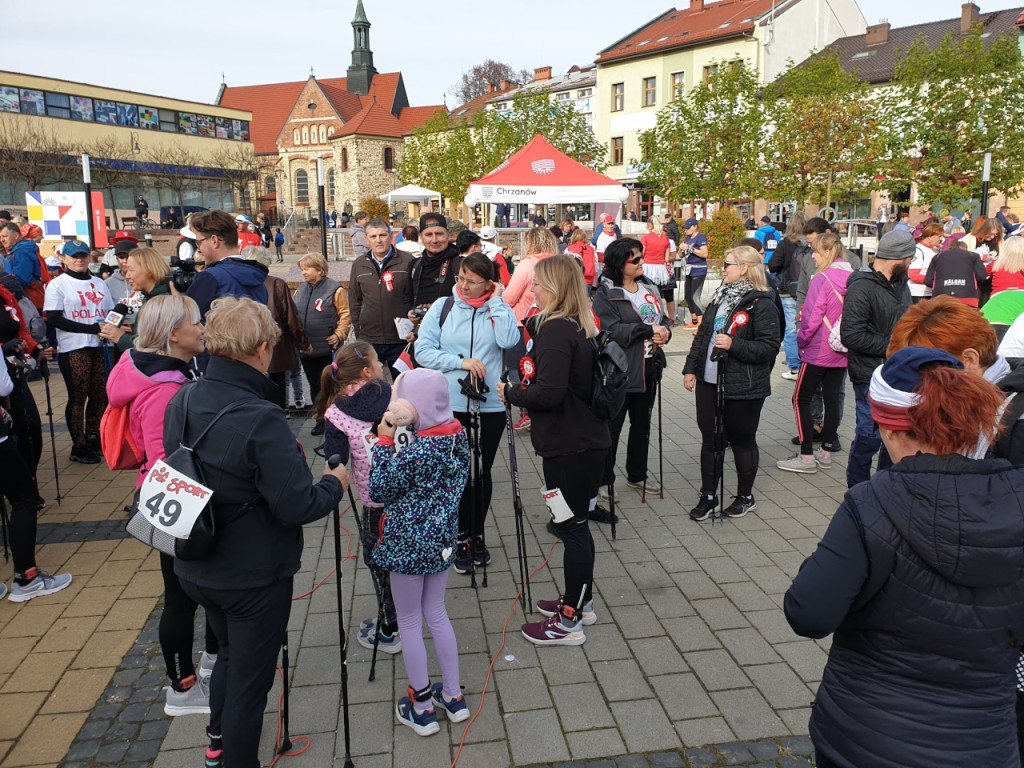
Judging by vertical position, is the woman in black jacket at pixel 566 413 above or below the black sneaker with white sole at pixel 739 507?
above

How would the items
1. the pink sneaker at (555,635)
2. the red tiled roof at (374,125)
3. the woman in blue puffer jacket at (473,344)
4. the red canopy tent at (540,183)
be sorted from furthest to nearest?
the red tiled roof at (374,125) < the red canopy tent at (540,183) < the woman in blue puffer jacket at (473,344) < the pink sneaker at (555,635)

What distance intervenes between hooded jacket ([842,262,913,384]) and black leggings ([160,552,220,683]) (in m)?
4.59

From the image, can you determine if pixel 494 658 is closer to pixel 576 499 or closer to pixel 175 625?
pixel 576 499

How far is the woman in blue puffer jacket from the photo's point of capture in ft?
14.6

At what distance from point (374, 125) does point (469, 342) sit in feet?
230

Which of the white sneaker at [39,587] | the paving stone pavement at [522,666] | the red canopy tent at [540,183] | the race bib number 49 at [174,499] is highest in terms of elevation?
the red canopy tent at [540,183]

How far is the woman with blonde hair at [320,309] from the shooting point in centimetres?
759

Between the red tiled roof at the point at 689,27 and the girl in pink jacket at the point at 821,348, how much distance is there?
144 feet

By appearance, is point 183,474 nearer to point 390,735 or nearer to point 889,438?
point 390,735

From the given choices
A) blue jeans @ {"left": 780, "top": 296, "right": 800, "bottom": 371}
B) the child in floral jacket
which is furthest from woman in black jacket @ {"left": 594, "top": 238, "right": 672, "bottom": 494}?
blue jeans @ {"left": 780, "top": 296, "right": 800, "bottom": 371}

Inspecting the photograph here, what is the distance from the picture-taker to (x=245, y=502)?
260cm

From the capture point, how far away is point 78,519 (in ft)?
19.2

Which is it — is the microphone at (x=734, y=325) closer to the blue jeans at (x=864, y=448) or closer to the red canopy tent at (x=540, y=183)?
the blue jeans at (x=864, y=448)

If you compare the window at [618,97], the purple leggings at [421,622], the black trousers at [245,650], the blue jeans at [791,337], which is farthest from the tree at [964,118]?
the window at [618,97]
